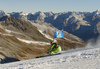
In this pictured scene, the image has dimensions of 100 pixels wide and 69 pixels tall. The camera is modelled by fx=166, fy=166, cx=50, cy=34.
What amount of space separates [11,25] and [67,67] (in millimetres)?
150279

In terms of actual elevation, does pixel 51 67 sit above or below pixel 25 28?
above

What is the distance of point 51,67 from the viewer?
11.3m

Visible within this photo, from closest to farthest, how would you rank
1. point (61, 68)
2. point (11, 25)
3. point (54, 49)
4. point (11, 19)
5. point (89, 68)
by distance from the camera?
point (89, 68) → point (61, 68) → point (54, 49) → point (11, 25) → point (11, 19)

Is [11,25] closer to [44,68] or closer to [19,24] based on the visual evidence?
[19,24]

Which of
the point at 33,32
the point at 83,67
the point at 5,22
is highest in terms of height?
the point at 83,67

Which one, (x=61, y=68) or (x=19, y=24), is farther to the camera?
(x=19, y=24)

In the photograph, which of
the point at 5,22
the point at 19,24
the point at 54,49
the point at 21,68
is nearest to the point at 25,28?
the point at 19,24

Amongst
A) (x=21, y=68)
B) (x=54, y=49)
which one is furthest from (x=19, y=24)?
(x=21, y=68)

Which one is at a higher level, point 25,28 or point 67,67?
point 67,67

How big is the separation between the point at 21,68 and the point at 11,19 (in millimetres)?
163390

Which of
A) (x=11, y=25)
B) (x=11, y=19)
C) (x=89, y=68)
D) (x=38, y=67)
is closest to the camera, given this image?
(x=89, y=68)

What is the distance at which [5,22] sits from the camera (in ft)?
523

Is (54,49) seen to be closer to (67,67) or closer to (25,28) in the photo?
(67,67)

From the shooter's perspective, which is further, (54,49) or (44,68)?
(54,49)
